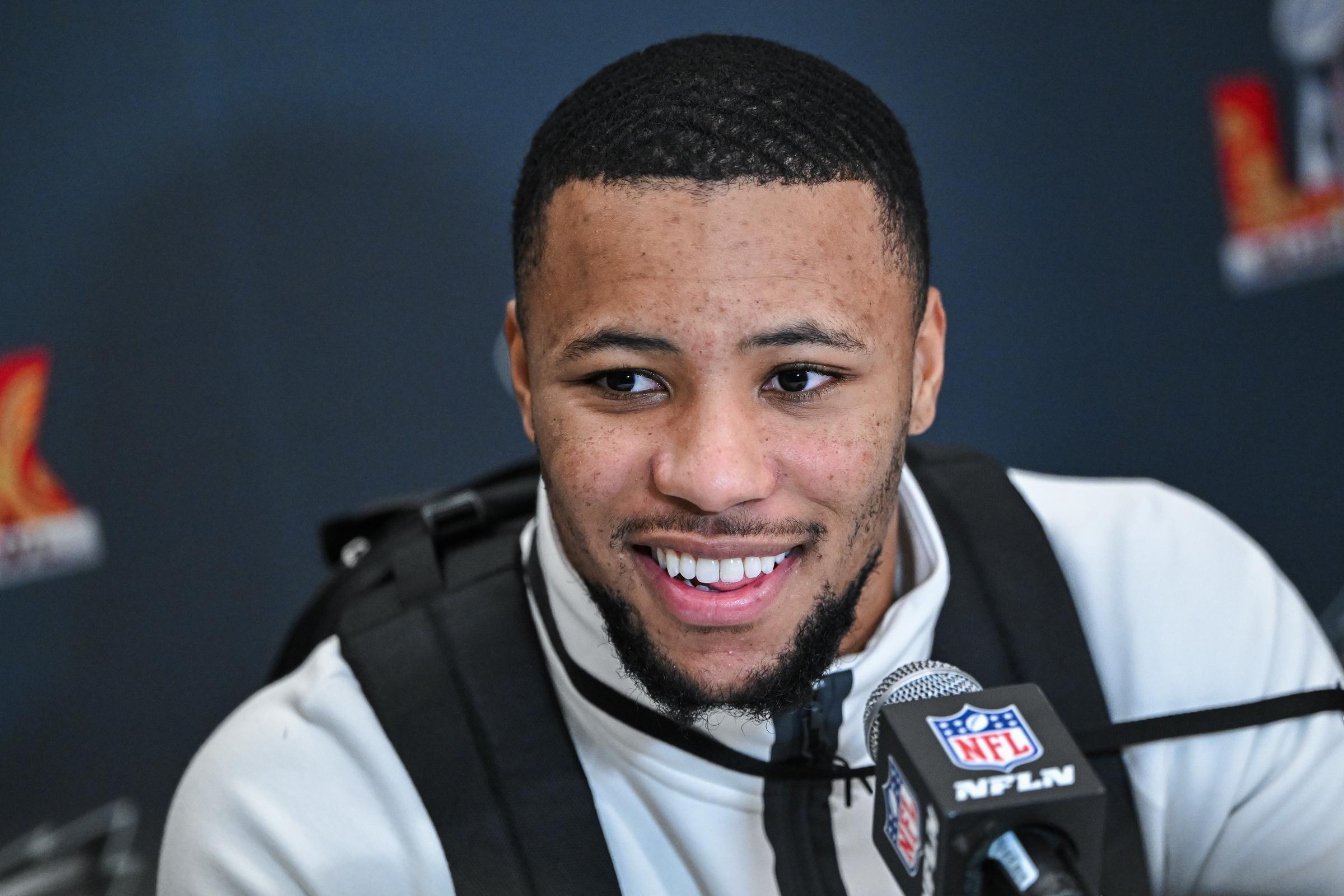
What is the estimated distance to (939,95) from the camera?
1693 mm

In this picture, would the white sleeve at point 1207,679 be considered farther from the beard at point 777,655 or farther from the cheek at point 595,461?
the cheek at point 595,461

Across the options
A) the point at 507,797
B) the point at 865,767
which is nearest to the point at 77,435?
the point at 507,797

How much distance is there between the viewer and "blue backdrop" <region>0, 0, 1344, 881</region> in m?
1.34

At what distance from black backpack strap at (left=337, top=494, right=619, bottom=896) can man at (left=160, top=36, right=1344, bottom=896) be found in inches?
0.7

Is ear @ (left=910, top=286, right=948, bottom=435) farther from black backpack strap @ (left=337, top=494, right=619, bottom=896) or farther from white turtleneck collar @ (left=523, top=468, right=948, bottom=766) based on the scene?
black backpack strap @ (left=337, top=494, right=619, bottom=896)

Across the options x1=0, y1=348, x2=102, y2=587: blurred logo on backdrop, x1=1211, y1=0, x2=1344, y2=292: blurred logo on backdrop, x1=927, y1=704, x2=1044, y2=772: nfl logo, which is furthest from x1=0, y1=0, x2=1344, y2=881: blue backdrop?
x1=927, y1=704, x2=1044, y2=772: nfl logo

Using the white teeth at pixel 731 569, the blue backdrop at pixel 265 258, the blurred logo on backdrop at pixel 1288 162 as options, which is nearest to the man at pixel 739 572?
the white teeth at pixel 731 569

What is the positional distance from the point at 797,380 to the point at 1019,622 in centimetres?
33

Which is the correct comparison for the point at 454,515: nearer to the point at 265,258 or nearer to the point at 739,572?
the point at 739,572

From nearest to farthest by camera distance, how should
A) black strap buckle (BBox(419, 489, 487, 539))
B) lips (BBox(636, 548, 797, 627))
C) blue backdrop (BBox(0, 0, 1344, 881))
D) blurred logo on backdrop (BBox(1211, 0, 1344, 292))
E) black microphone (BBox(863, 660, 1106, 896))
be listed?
black microphone (BBox(863, 660, 1106, 896)) < lips (BBox(636, 548, 797, 627)) < black strap buckle (BBox(419, 489, 487, 539)) < blue backdrop (BBox(0, 0, 1344, 881)) < blurred logo on backdrop (BBox(1211, 0, 1344, 292))

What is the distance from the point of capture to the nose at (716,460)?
739 millimetres

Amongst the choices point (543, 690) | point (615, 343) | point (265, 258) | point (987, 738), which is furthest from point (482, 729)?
point (265, 258)

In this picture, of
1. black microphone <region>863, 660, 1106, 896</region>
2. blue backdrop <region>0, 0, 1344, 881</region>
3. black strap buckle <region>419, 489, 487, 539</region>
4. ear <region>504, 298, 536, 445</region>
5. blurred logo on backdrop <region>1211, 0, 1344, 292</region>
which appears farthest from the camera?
blurred logo on backdrop <region>1211, 0, 1344, 292</region>

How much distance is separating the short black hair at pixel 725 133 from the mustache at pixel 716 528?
189 mm
